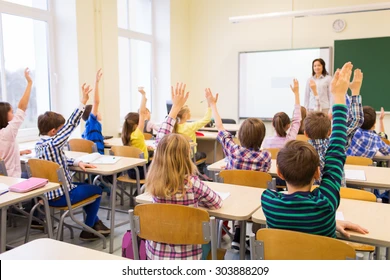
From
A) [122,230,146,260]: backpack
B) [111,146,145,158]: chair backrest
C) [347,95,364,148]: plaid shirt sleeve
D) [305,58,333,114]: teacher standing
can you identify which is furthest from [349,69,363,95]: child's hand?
[305,58,333,114]: teacher standing

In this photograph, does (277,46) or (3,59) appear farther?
(277,46)

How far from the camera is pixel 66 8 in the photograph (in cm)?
490

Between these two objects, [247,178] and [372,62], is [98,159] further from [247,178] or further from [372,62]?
[372,62]

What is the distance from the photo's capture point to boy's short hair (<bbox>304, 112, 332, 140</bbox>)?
2.74 meters

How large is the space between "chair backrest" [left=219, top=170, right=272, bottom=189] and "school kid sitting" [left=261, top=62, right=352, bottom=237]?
2.87ft

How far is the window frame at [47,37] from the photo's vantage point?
4.41 metres

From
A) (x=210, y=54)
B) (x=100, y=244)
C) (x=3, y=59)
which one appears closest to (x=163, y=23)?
(x=210, y=54)

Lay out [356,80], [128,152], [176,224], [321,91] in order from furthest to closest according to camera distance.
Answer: [321,91] < [128,152] < [356,80] < [176,224]

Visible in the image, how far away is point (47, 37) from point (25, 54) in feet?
1.27

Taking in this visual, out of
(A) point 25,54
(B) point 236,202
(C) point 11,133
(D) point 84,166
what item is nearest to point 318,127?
(B) point 236,202

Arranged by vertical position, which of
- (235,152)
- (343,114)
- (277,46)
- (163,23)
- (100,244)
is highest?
(163,23)

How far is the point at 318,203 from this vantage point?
4.97 feet
